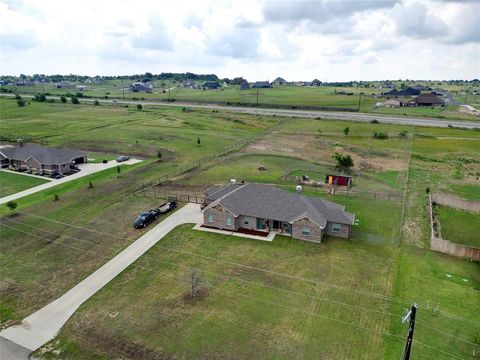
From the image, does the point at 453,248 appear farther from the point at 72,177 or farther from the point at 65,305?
the point at 72,177

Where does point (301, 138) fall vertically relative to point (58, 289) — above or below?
above

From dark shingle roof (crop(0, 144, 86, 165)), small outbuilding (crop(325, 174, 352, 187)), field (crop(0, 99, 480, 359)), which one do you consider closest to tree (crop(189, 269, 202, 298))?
field (crop(0, 99, 480, 359))

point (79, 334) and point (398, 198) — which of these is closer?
point (79, 334)

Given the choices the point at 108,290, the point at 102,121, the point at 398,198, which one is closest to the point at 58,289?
the point at 108,290

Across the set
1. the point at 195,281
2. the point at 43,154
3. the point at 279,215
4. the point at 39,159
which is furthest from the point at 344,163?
the point at 39,159

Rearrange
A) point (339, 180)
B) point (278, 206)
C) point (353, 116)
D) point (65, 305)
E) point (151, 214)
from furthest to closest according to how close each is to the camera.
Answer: point (353, 116)
point (339, 180)
point (151, 214)
point (278, 206)
point (65, 305)

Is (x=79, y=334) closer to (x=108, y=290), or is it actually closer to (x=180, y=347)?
(x=108, y=290)

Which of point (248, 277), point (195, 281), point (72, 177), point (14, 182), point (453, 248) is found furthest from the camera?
point (72, 177)

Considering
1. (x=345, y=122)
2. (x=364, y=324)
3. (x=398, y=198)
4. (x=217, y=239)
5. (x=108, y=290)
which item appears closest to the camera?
(x=364, y=324)
